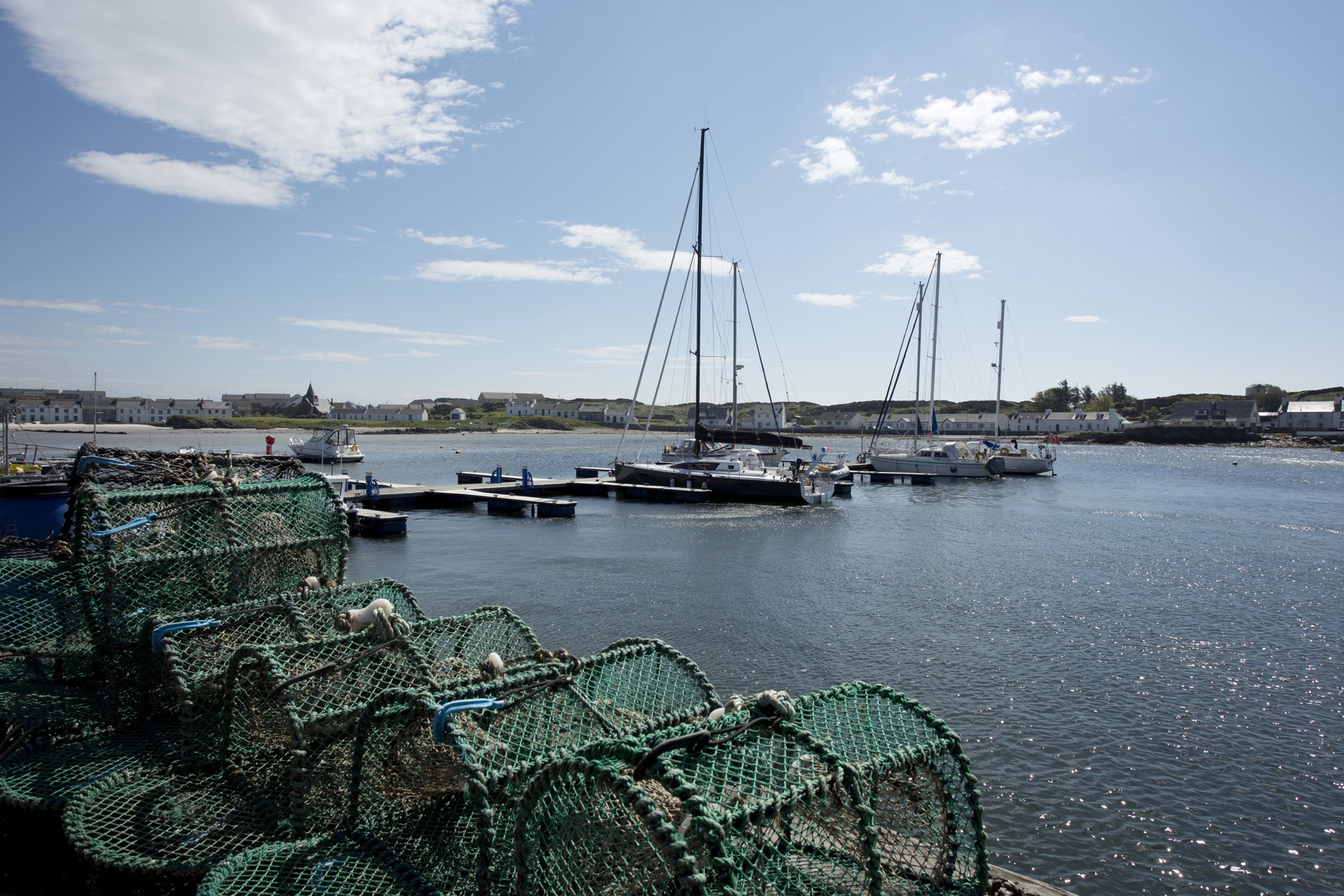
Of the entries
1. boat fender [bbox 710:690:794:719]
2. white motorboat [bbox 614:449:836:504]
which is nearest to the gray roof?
white motorboat [bbox 614:449:836:504]

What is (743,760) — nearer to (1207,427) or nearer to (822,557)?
(822,557)

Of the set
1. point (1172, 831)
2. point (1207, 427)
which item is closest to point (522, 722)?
point (1172, 831)

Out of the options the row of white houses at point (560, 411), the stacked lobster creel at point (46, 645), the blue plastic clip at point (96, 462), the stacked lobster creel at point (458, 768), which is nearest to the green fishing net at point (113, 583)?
the stacked lobster creel at point (46, 645)

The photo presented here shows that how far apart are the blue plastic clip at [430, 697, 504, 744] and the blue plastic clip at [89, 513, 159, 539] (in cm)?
320

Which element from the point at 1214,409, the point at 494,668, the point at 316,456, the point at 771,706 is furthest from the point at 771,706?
the point at 1214,409

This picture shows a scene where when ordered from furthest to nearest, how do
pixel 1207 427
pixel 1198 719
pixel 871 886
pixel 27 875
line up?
pixel 1207 427 < pixel 1198 719 < pixel 27 875 < pixel 871 886

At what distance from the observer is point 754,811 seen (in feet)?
9.68

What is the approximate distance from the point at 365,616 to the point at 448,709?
1.68m

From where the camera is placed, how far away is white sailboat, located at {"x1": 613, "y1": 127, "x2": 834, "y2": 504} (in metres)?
33.5

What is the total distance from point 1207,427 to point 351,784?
12691cm

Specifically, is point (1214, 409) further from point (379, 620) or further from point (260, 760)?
point (260, 760)

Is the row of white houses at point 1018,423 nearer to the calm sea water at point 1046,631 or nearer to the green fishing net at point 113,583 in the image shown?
the calm sea water at point 1046,631

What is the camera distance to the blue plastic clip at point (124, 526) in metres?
5.40

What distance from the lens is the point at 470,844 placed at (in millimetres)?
4031
